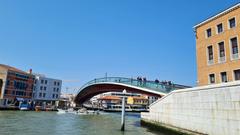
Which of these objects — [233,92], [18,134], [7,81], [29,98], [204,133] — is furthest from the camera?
[29,98]

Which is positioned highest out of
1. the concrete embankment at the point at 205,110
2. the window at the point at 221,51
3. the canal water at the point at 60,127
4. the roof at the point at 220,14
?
the roof at the point at 220,14

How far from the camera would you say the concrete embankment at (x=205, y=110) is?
1056 centimetres

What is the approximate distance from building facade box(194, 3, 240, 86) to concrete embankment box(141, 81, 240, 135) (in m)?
6.48

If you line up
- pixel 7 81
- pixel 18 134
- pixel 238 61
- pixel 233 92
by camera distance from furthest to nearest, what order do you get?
1. pixel 7 81
2. pixel 238 61
3. pixel 18 134
4. pixel 233 92

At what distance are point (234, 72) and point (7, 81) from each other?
2189 inches

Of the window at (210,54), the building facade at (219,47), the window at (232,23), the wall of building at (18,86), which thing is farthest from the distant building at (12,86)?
the window at (232,23)

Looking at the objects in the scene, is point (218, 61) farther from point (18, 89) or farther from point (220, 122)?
point (18, 89)

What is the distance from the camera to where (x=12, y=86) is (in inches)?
2360

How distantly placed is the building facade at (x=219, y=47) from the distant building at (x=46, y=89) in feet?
195

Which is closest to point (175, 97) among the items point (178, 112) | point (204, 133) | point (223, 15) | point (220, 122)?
point (178, 112)

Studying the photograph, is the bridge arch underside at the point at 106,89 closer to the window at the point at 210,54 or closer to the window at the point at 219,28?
the window at the point at 210,54

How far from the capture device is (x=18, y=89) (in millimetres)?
61969

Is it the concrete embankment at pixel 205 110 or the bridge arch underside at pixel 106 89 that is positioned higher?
the bridge arch underside at pixel 106 89

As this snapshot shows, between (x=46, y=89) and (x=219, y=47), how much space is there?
64.4 metres
